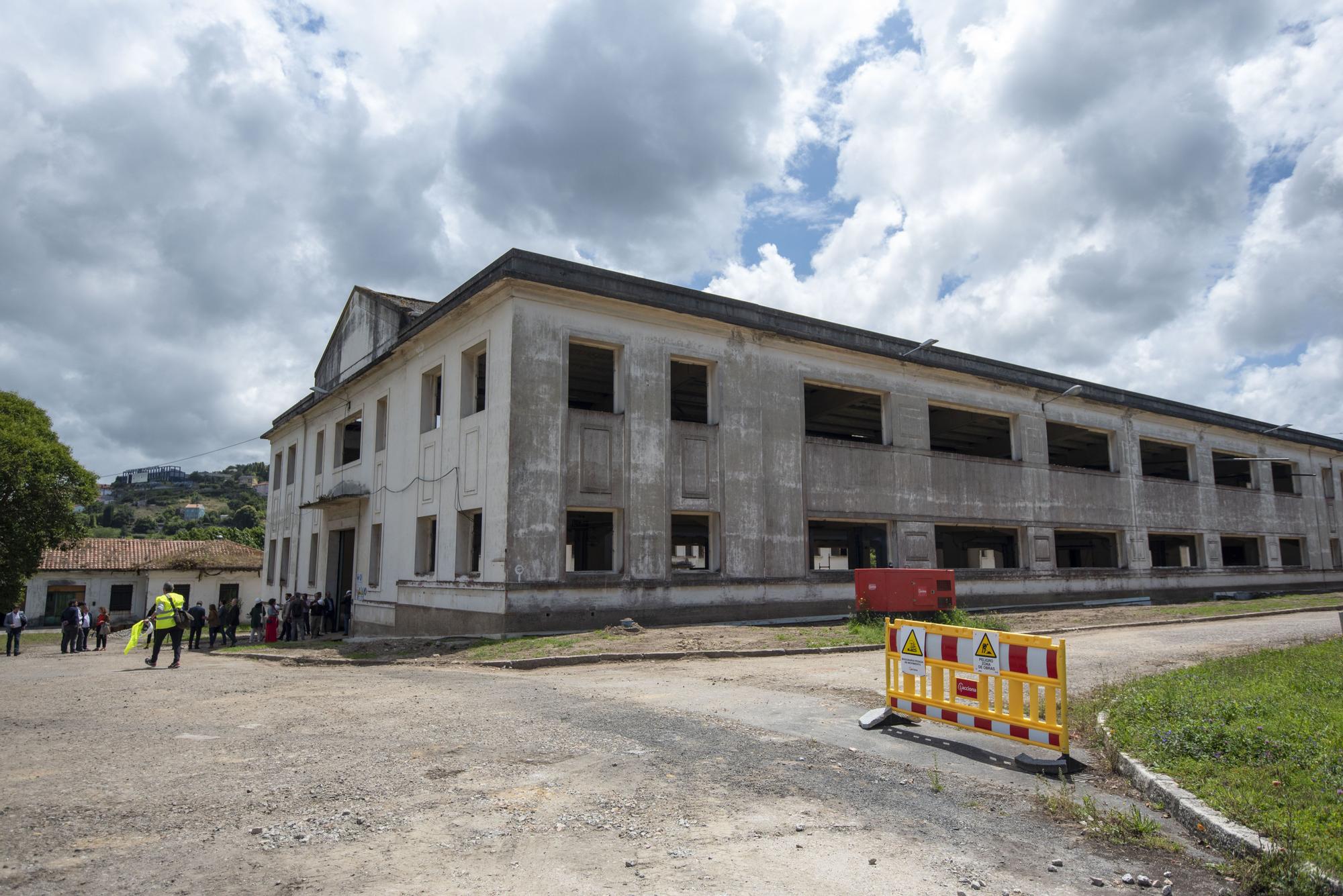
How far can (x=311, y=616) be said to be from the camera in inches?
1076

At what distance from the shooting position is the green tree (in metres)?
31.9

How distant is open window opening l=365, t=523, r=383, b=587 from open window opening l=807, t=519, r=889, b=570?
13.2 m

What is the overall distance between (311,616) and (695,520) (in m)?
13.9

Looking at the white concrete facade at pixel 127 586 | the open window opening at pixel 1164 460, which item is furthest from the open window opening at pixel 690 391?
the white concrete facade at pixel 127 586

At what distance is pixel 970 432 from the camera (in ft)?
107

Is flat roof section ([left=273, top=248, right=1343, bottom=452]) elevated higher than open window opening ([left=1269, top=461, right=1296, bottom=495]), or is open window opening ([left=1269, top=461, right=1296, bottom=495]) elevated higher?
flat roof section ([left=273, top=248, right=1343, bottom=452])

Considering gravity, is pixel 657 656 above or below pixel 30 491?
below

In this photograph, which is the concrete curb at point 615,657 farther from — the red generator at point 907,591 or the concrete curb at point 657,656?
the red generator at point 907,591

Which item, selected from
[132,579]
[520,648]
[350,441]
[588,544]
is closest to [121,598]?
[132,579]

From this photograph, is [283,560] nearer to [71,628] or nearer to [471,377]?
[71,628]

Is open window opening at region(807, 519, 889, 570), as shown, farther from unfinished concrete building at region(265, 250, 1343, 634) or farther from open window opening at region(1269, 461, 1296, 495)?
open window opening at region(1269, 461, 1296, 495)

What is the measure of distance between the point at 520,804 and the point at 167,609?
559 inches

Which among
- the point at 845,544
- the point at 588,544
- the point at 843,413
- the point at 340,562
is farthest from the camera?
the point at 843,413

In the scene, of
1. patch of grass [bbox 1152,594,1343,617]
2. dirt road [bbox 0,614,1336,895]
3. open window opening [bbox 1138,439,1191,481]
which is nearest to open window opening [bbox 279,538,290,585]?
dirt road [bbox 0,614,1336,895]
